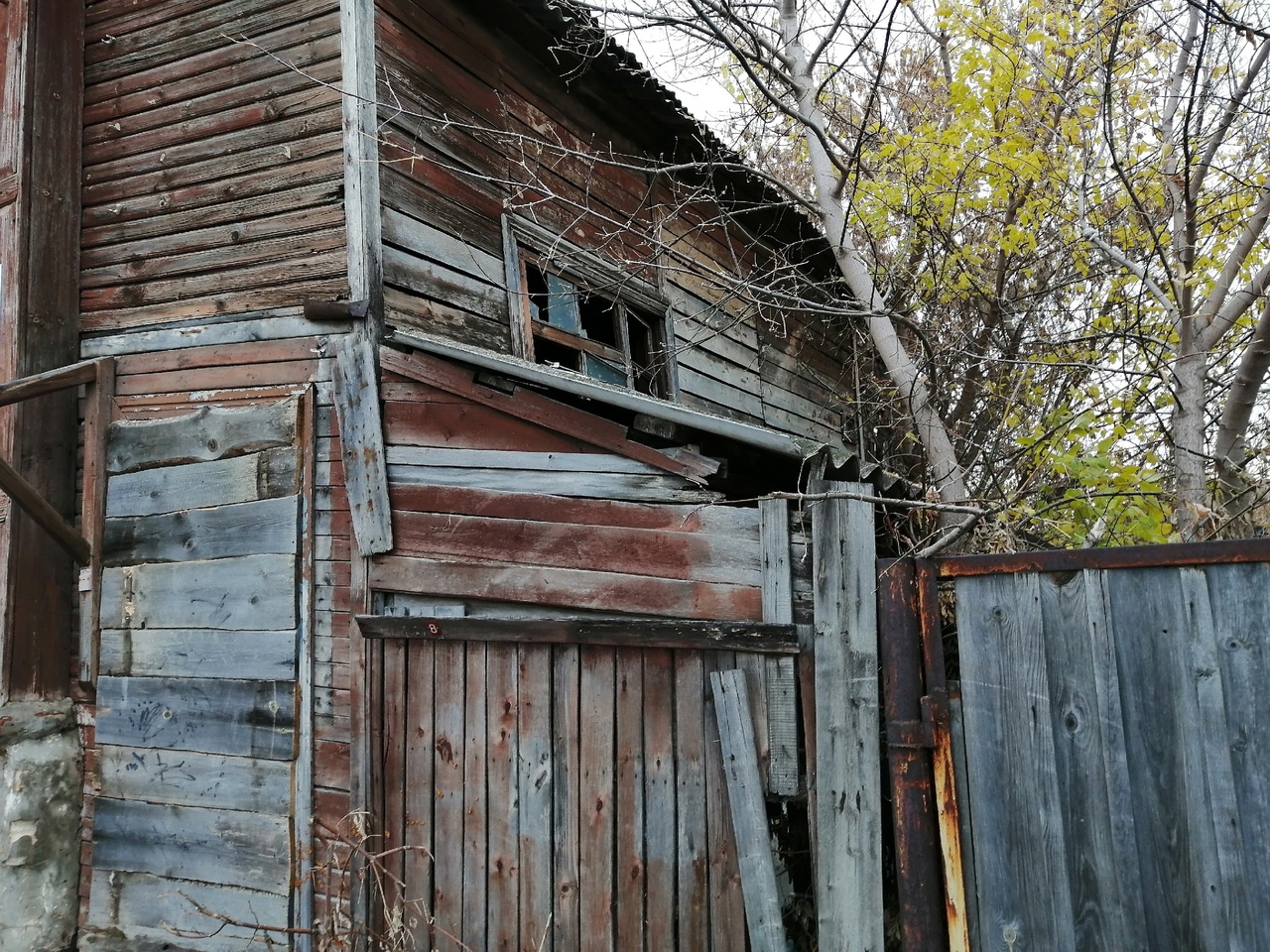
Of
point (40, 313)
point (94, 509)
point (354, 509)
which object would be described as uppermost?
point (40, 313)

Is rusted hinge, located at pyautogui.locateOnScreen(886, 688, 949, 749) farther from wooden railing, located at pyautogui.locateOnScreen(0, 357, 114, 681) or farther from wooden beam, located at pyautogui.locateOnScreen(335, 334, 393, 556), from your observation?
wooden railing, located at pyautogui.locateOnScreen(0, 357, 114, 681)

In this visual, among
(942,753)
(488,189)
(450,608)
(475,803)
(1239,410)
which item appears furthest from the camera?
(488,189)

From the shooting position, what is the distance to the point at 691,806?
3279 mm

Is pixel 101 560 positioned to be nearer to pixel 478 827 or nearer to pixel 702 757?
pixel 478 827

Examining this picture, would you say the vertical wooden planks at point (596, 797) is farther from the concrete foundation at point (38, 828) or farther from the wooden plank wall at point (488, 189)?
the concrete foundation at point (38, 828)

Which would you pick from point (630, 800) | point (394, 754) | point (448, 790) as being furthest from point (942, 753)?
point (394, 754)

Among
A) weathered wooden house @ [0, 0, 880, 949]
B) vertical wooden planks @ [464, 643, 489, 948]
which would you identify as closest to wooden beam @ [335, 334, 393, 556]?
weathered wooden house @ [0, 0, 880, 949]

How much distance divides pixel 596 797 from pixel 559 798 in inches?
7.0

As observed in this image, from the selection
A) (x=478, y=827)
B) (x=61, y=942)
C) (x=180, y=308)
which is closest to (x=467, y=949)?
(x=478, y=827)

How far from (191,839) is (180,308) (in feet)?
9.29

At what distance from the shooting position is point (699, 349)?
6938 mm

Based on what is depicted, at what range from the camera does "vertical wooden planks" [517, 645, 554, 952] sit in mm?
3475

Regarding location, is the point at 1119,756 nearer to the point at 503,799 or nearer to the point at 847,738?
the point at 847,738

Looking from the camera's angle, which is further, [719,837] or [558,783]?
[558,783]
